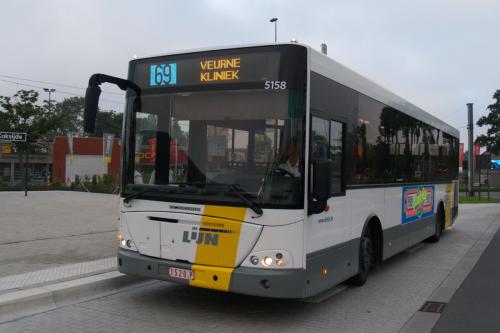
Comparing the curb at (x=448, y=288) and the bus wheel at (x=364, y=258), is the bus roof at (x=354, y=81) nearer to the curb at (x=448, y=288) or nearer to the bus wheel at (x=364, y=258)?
the bus wheel at (x=364, y=258)

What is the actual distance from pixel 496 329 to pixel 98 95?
207 inches

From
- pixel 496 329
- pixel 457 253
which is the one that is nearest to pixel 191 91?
pixel 496 329

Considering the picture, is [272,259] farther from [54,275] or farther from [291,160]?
[54,275]

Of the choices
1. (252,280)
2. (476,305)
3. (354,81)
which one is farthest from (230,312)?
(354,81)

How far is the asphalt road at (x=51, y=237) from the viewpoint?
8.21 m

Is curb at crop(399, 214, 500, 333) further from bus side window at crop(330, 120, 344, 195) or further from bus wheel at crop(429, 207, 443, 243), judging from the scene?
bus side window at crop(330, 120, 344, 195)

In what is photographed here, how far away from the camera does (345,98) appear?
6703 millimetres

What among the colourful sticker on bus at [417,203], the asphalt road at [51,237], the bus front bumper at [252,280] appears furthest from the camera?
the colourful sticker on bus at [417,203]

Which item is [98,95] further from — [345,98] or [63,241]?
[63,241]

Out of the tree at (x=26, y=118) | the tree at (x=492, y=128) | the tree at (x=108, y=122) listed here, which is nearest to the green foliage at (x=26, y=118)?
the tree at (x=26, y=118)

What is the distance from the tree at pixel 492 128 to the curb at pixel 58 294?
60.0 meters

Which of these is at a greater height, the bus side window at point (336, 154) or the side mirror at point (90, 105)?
the side mirror at point (90, 105)

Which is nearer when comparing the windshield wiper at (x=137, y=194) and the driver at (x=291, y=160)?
the driver at (x=291, y=160)

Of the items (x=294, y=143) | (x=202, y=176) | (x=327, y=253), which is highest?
(x=294, y=143)
